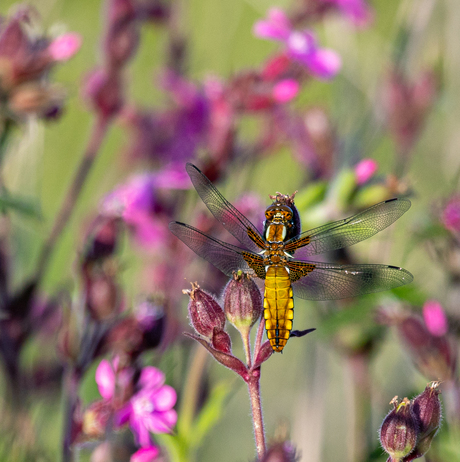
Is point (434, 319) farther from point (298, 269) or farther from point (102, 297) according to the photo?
point (102, 297)

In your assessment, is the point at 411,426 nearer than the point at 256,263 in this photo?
Yes

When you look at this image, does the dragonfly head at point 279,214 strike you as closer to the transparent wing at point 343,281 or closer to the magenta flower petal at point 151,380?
the transparent wing at point 343,281

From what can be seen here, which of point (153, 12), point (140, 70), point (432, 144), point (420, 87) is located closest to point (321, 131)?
point (420, 87)

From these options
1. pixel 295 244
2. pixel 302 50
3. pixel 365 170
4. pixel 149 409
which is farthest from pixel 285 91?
pixel 149 409

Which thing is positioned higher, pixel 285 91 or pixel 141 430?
pixel 285 91

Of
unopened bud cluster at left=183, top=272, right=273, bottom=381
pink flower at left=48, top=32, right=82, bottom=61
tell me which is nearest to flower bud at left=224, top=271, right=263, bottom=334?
unopened bud cluster at left=183, top=272, right=273, bottom=381

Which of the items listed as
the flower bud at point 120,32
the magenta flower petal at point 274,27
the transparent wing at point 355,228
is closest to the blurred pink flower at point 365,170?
the transparent wing at point 355,228
